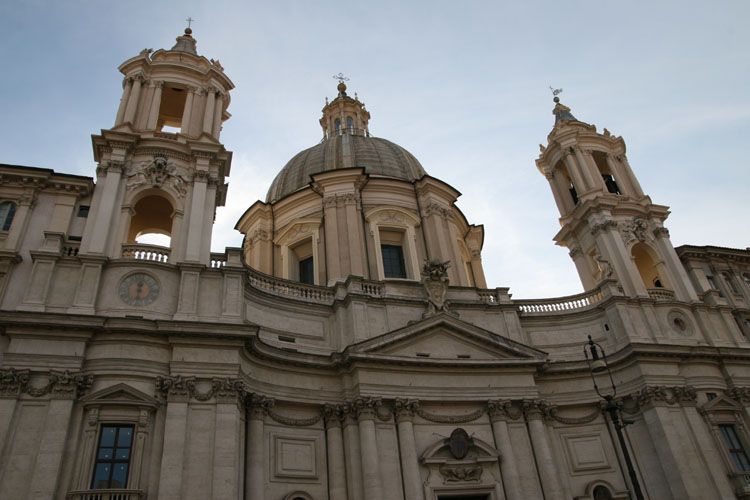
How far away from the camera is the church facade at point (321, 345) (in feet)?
53.2

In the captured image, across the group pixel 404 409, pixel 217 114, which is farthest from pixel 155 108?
pixel 404 409

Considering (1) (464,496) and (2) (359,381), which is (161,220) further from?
(1) (464,496)

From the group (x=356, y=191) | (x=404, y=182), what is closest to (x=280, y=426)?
(x=356, y=191)

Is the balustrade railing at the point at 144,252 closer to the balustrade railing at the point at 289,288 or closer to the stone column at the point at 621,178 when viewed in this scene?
the balustrade railing at the point at 289,288

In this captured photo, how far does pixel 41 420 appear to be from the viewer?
1543 centimetres

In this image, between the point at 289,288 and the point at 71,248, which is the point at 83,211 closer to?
the point at 71,248

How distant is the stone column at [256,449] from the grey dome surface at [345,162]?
14.5 meters

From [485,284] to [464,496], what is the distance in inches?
530

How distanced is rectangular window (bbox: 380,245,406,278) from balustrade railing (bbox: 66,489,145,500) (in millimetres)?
15366

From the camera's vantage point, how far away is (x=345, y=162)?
31.4 m

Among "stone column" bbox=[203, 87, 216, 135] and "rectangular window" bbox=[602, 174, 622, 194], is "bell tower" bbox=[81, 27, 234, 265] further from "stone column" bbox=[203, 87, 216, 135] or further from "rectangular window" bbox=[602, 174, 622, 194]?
"rectangular window" bbox=[602, 174, 622, 194]

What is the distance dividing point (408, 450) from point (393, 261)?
35.9 feet

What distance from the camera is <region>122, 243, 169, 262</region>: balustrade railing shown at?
19.6 meters

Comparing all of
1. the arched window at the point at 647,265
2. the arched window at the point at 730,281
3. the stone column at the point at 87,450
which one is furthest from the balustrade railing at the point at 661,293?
the stone column at the point at 87,450
